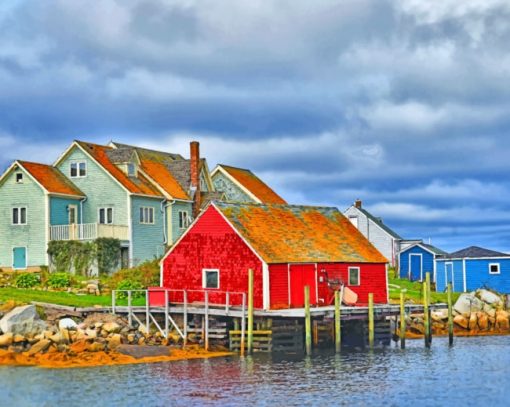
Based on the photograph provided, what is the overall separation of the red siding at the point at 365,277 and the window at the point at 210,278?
5398mm

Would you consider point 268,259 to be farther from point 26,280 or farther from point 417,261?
point 417,261

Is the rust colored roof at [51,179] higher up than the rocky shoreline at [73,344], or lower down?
higher up

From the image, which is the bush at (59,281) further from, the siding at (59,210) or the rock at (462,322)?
the rock at (462,322)

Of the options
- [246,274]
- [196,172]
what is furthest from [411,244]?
[246,274]

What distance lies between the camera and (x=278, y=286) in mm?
46844

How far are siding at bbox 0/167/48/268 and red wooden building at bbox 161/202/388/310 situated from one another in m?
16.4

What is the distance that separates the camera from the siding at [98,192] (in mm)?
65375

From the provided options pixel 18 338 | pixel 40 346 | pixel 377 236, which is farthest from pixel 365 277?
pixel 377 236

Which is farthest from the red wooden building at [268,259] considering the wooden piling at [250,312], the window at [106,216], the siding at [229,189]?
the siding at [229,189]

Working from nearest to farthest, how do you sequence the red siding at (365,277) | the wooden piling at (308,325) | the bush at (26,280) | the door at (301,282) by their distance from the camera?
the wooden piling at (308,325), the door at (301,282), the red siding at (365,277), the bush at (26,280)

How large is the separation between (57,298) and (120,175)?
1749 centimetres

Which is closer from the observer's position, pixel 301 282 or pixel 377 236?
pixel 301 282

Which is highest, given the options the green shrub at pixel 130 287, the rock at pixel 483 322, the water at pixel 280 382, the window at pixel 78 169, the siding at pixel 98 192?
the window at pixel 78 169

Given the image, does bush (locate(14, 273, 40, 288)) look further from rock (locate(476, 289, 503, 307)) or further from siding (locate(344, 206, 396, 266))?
siding (locate(344, 206, 396, 266))
